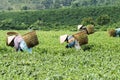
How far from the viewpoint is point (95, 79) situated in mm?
8078

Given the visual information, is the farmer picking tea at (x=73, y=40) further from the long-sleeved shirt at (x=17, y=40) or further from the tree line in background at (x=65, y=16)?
the tree line in background at (x=65, y=16)

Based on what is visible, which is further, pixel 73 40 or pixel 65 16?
pixel 65 16

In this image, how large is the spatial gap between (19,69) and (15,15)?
88.2 metres

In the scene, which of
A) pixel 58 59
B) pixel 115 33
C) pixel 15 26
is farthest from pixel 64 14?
pixel 58 59

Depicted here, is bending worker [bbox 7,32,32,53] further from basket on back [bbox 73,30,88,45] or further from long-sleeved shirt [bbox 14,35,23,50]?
basket on back [bbox 73,30,88,45]

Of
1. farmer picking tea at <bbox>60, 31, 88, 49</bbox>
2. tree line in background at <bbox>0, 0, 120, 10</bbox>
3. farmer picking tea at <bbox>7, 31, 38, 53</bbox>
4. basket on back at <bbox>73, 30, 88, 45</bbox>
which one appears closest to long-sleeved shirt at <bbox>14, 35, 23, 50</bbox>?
farmer picking tea at <bbox>7, 31, 38, 53</bbox>

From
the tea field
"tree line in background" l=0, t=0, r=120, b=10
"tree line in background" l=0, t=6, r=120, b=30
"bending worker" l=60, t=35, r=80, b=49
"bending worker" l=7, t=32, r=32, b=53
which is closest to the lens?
the tea field

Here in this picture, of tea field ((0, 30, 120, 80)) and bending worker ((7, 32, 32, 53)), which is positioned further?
bending worker ((7, 32, 32, 53))

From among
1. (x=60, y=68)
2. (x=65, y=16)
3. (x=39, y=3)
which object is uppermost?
(x=60, y=68)

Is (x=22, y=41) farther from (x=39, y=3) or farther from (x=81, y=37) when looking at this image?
(x=39, y=3)

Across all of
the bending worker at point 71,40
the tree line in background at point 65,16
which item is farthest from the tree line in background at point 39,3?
the bending worker at point 71,40

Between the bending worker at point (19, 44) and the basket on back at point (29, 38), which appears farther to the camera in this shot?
the basket on back at point (29, 38)

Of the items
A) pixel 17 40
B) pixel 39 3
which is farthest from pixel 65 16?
pixel 17 40

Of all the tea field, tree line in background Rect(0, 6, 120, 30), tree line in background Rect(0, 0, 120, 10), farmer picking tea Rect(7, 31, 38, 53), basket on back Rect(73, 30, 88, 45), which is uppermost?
the tea field
